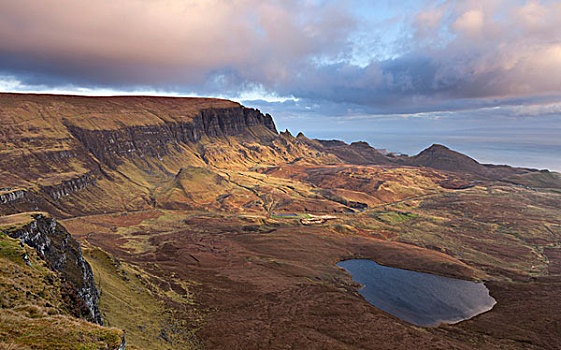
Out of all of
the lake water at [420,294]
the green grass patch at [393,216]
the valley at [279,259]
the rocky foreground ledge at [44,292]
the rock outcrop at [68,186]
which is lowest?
the lake water at [420,294]

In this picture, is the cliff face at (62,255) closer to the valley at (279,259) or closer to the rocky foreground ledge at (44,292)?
the rocky foreground ledge at (44,292)

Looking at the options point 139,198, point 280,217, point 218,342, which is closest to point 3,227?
point 218,342

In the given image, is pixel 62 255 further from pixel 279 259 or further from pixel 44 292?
pixel 279 259

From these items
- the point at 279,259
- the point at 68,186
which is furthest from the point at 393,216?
the point at 68,186

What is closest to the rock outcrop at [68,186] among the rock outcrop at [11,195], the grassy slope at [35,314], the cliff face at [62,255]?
the rock outcrop at [11,195]

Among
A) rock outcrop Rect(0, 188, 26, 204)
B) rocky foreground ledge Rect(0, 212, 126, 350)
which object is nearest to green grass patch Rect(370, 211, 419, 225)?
rocky foreground ledge Rect(0, 212, 126, 350)

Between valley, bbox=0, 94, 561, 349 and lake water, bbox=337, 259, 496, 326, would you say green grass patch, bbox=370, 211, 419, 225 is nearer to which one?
valley, bbox=0, 94, 561, 349
